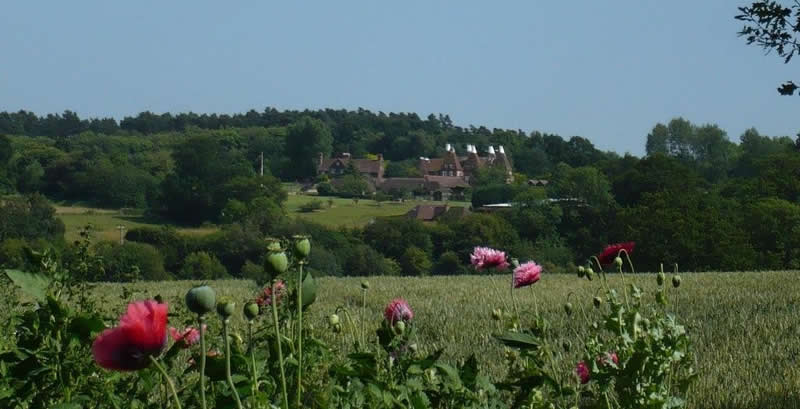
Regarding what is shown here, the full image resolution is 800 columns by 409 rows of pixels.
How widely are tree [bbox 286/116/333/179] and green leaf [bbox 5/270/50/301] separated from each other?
356 ft

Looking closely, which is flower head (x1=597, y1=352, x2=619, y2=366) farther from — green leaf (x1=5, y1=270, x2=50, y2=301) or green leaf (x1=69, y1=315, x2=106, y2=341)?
green leaf (x1=5, y1=270, x2=50, y2=301)

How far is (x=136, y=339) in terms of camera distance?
176 centimetres

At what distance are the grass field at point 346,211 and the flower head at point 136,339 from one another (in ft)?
200

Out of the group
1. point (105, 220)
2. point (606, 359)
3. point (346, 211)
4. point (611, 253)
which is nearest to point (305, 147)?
point (346, 211)

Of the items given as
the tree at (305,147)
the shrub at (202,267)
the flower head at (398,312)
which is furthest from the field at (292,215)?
the flower head at (398,312)

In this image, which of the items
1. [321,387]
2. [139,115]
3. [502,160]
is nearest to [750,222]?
[321,387]

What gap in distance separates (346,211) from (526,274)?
73481 millimetres

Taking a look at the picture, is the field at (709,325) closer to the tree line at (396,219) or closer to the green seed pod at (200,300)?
the green seed pod at (200,300)

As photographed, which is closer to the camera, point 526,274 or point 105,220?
point 526,274

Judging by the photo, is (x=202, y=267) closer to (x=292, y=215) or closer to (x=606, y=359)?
(x=292, y=215)

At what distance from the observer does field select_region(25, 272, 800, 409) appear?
17.3ft

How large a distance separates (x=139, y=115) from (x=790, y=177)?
100m

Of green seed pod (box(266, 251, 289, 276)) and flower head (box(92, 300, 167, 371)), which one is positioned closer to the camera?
flower head (box(92, 300, 167, 371))

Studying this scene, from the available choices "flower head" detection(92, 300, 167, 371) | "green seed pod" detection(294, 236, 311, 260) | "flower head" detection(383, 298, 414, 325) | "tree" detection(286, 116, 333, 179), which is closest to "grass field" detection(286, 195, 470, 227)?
"tree" detection(286, 116, 333, 179)
